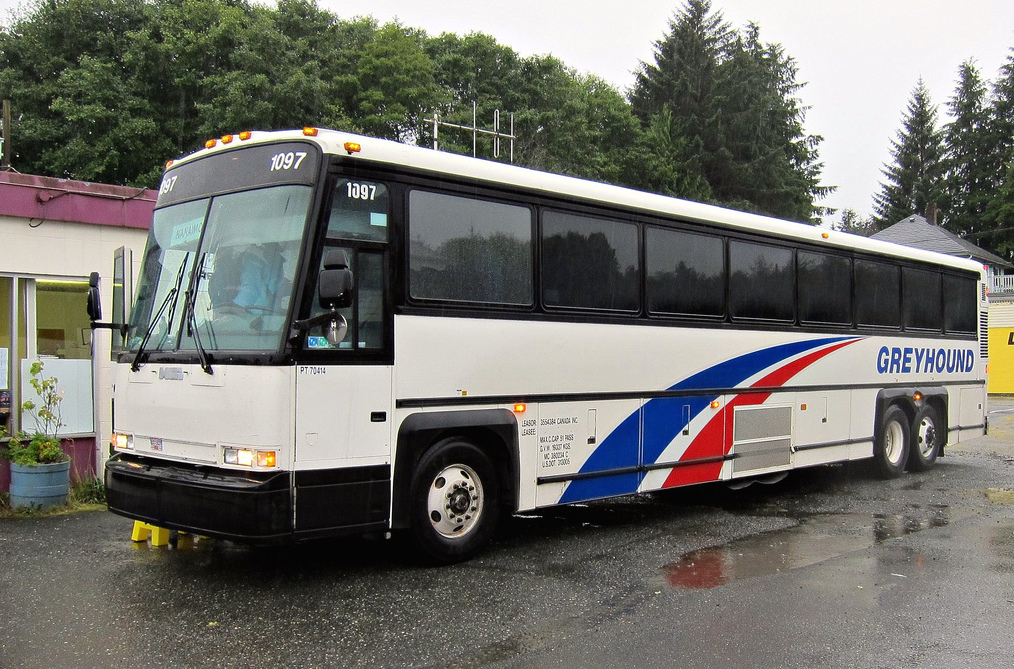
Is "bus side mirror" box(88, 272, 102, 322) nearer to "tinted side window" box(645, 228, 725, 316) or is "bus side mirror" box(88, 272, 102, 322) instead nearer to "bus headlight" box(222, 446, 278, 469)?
"bus headlight" box(222, 446, 278, 469)

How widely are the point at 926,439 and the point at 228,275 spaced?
10.8m

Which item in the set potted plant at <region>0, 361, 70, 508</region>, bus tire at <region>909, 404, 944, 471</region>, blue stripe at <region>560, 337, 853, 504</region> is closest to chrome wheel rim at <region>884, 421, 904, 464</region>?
bus tire at <region>909, 404, 944, 471</region>

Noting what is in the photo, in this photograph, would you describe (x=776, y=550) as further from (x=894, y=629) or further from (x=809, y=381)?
(x=809, y=381)

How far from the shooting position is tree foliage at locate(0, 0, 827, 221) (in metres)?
34.1

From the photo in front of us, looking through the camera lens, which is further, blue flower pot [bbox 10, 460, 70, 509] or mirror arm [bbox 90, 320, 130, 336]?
blue flower pot [bbox 10, 460, 70, 509]

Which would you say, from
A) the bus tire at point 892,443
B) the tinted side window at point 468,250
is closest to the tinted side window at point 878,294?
the bus tire at point 892,443

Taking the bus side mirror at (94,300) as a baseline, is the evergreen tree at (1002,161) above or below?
above

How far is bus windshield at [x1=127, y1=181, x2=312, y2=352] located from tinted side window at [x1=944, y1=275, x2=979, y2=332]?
1095cm

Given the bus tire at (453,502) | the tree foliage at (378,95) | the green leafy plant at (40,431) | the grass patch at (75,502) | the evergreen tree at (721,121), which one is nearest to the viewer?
the bus tire at (453,502)

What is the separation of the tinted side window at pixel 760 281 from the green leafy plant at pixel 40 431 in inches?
288

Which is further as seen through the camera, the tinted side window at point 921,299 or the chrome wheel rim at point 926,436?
the chrome wheel rim at point 926,436

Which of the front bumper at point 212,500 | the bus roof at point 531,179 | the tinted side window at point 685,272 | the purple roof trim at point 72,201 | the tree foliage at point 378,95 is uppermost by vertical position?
the tree foliage at point 378,95

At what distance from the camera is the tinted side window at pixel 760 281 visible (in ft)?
32.9

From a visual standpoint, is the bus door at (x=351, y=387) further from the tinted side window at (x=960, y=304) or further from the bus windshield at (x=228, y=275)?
the tinted side window at (x=960, y=304)
